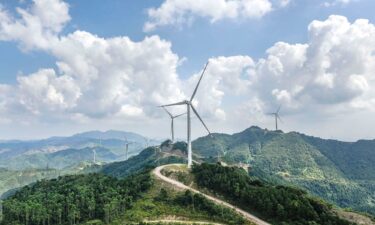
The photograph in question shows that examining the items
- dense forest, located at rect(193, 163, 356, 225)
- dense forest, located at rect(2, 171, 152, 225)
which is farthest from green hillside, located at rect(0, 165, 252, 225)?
dense forest, located at rect(193, 163, 356, 225)

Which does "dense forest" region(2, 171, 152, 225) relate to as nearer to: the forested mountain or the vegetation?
the forested mountain

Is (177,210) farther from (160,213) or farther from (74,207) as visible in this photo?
(74,207)

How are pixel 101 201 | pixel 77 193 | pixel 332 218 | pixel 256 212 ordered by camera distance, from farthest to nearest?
pixel 77 193, pixel 101 201, pixel 256 212, pixel 332 218

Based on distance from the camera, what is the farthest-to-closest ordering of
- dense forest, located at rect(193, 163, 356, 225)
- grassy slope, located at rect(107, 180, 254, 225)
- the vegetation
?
grassy slope, located at rect(107, 180, 254, 225), the vegetation, dense forest, located at rect(193, 163, 356, 225)

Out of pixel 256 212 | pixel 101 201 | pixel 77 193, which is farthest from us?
pixel 77 193

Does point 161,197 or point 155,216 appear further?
point 161,197

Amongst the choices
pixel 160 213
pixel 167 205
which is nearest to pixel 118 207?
pixel 160 213

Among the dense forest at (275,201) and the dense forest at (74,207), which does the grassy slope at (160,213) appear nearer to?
the dense forest at (74,207)

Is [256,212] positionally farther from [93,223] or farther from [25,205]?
[25,205]

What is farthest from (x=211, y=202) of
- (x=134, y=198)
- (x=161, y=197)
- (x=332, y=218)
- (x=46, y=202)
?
(x=46, y=202)
